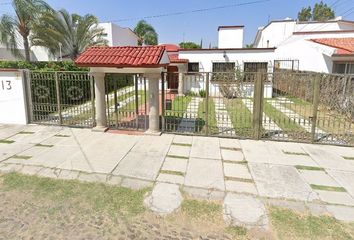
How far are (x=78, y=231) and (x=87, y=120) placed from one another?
5.94m

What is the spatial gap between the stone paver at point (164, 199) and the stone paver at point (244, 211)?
825mm

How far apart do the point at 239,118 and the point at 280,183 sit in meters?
4.98

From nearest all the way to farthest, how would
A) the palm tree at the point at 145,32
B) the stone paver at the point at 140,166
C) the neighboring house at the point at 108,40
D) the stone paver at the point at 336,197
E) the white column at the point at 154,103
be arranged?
the stone paver at the point at 336,197, the stone paver at the point at 140,166, the white column at the point at 154,103, the neighboring house at the point at 108,40, the palm tree at the point at 145,32

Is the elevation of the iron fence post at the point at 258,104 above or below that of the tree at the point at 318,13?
below

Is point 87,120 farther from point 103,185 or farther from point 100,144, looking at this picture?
point 103,185

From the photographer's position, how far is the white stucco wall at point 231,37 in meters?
19.8

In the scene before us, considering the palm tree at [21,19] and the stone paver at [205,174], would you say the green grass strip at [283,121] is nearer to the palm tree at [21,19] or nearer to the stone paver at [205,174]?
the stone paver at [205,174]

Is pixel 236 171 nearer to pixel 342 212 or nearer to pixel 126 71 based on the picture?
pixel 342 212

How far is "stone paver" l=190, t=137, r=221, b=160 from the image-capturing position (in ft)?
19.6

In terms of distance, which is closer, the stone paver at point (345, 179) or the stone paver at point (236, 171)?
the stone paver at point (345, 179)

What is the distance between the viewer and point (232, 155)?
6020 millimetres

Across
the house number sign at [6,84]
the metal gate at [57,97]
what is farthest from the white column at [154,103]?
the house number sign at [6,84]

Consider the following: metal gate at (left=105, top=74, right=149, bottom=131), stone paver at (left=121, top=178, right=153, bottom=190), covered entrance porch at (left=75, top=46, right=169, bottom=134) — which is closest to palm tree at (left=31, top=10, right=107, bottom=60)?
metal gate at (left=105, top=74, right=149, bottom=131)

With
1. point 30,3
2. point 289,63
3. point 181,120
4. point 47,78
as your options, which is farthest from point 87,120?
A: point 289,63
